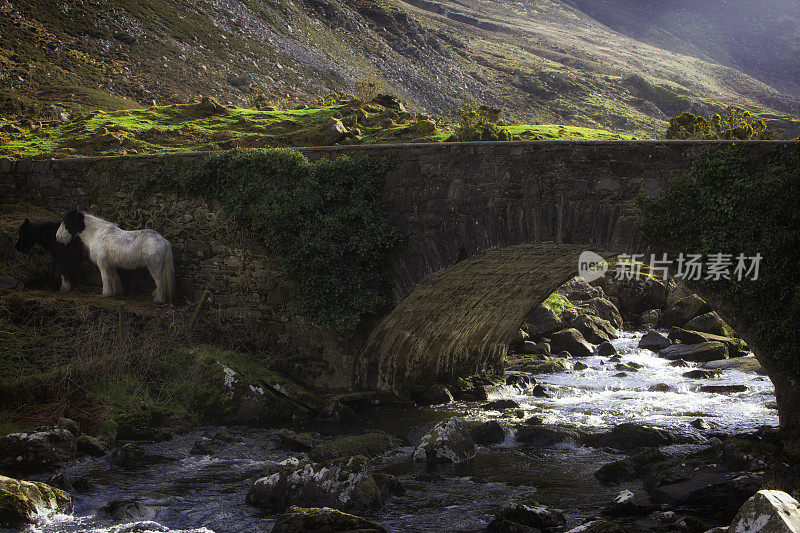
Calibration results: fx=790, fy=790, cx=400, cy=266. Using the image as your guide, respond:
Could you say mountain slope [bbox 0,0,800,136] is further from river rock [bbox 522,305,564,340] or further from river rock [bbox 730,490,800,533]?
river rock [bbox 730,490,800,533]

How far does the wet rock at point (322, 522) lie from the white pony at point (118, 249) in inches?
364

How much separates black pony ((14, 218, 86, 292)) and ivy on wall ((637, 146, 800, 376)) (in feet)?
42.0

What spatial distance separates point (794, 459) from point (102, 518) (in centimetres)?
912

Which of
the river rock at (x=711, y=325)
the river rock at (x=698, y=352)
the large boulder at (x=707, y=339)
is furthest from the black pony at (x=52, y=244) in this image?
the river rock at (x=711, y=325)

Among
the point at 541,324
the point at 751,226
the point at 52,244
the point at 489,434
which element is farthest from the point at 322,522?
the point at 541,324

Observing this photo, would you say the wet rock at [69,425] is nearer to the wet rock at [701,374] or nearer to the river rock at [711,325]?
the wet rock at [701,374]

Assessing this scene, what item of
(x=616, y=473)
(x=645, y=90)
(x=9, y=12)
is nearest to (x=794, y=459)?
(x=616, y=473)

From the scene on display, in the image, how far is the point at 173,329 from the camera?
16.3 m

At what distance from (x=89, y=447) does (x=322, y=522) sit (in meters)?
5.10

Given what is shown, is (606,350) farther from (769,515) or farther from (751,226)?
(769,515)

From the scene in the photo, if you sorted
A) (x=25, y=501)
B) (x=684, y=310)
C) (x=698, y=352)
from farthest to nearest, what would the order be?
(x=684, y=310) → (x=698, y=352) → (x=25, y=501)

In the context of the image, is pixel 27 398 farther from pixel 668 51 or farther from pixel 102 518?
pixel 668 51

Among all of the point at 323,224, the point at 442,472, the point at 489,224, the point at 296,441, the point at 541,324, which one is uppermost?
the point at 489,224

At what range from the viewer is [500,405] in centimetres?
1662
